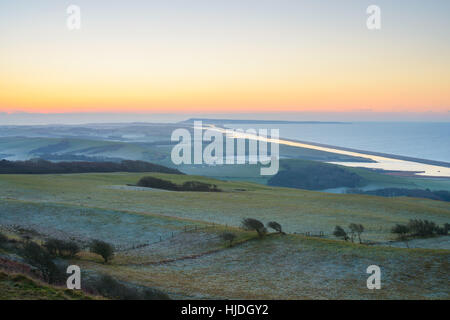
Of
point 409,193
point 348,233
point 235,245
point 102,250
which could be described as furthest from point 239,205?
point 409,193

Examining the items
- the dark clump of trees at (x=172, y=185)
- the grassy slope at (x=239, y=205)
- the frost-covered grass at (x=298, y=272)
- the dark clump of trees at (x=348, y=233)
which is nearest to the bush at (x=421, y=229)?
the grassy slope at (x=239, y=205)

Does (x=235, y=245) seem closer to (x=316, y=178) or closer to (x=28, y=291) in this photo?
(x=28, y=291)

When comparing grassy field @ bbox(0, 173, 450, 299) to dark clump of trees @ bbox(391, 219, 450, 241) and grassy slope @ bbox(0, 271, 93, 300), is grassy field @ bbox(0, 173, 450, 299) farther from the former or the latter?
grassy slope @ bbox(0, 271, 93, 300)

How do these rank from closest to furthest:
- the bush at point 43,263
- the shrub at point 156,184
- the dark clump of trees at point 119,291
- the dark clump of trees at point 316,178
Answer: the dark clump of trees at point 119,291 → the bush at point 43,263 → the shrub at point 156,184 → the dark clump of trees at point 316,178

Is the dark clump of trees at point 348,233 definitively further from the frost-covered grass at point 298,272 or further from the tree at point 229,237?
the tree at point 229,237

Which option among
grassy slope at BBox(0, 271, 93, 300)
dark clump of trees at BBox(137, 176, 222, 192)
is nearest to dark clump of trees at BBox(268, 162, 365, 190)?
dark clump of trees at BBox(137, 176, 222, 192)
